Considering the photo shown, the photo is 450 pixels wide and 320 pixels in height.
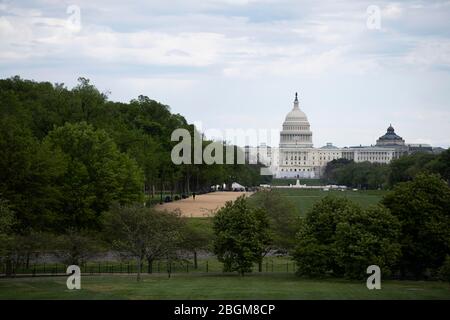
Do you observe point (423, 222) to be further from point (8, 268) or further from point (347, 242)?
point (8, 268)

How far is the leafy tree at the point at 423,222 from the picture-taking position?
169 ft

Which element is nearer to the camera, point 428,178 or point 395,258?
point 395,258

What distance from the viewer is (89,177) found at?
66.2 m

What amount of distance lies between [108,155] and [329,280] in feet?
78.7

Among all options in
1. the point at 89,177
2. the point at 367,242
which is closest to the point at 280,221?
the point at 89,177

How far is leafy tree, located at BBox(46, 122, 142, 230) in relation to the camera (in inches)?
2499

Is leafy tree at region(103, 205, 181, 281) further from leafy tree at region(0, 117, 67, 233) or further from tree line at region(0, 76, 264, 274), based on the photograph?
leafy tree at region(0, 117, 67, 233)

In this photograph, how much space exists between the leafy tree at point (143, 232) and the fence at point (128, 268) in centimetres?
95

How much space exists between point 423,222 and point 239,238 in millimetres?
9898

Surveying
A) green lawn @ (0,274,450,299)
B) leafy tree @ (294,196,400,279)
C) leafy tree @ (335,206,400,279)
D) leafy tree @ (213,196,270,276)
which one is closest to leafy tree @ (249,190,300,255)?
leafy tree @ (213,196,270,276)

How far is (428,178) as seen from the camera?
177 feet

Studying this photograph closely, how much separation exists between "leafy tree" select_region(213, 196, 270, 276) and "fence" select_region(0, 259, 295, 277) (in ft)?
7.39

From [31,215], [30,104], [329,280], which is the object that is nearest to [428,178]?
[329,280]
